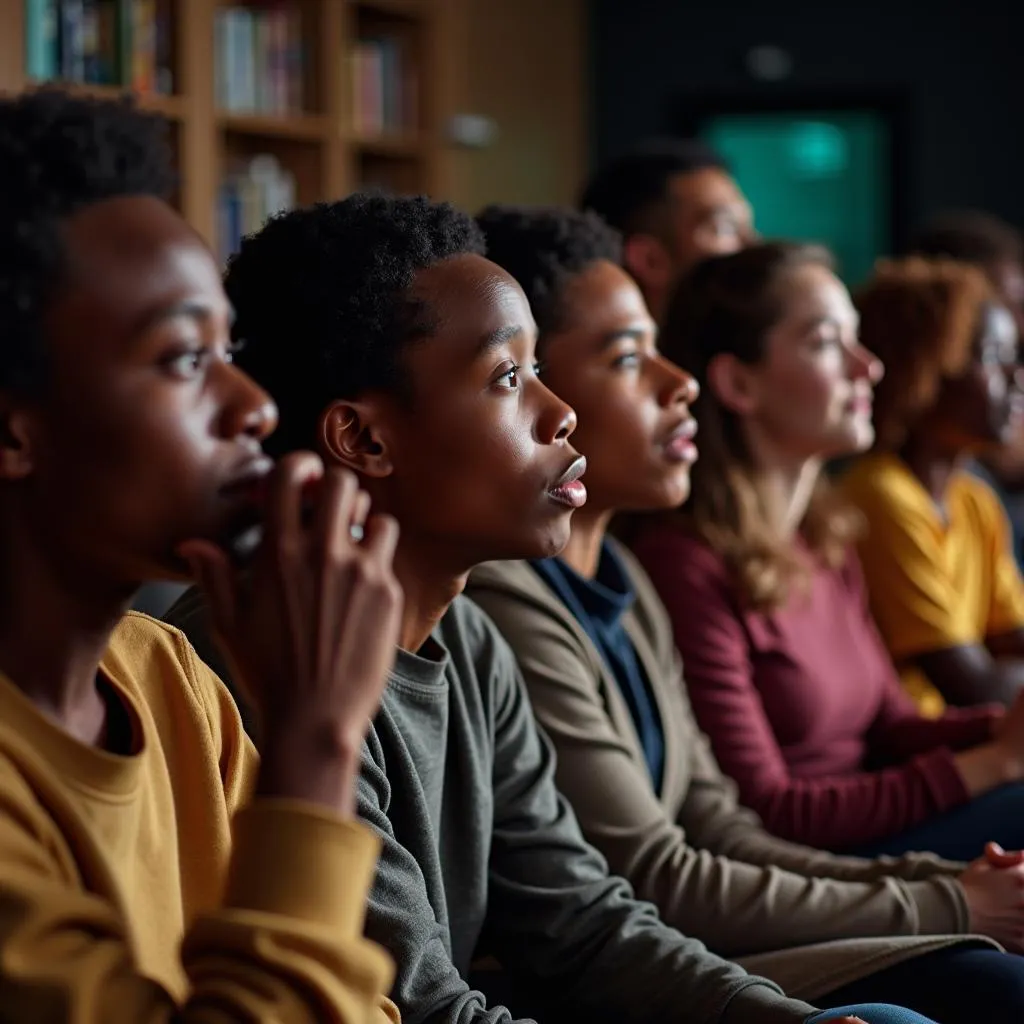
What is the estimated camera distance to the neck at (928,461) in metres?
3.13

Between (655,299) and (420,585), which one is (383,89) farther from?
(420,585)

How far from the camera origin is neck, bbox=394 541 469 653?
1.40 m

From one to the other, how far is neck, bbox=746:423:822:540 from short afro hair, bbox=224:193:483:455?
1131 mm

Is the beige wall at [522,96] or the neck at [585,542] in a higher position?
the beige wall at [522,96]

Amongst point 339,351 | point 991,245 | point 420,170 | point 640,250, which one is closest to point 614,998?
point 339,351

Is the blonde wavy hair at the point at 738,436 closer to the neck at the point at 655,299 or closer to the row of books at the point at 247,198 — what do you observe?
the neck at the point at 655,299

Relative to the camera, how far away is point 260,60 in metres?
4.41

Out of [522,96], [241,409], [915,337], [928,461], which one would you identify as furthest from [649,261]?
[522,96]

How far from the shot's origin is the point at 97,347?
0.92 metres

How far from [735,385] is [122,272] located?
1630 mm

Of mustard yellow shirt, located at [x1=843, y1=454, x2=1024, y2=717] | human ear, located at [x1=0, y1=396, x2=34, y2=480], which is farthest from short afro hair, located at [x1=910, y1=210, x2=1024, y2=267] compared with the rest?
human ear, located at [x1=0, y1=396, x2=34, y2=480]

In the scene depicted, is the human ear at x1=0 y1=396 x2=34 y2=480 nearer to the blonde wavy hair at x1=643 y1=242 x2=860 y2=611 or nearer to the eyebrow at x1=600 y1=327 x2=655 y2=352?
the eyebrow at x1=600 y1=327 x2=655 y2=352

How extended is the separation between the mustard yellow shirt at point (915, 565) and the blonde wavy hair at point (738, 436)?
36 centimetres

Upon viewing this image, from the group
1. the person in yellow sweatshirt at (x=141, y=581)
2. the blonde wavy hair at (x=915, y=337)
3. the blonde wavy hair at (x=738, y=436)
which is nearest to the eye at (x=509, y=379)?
the person in yellow sweatshirt at (x=141, y=581)
